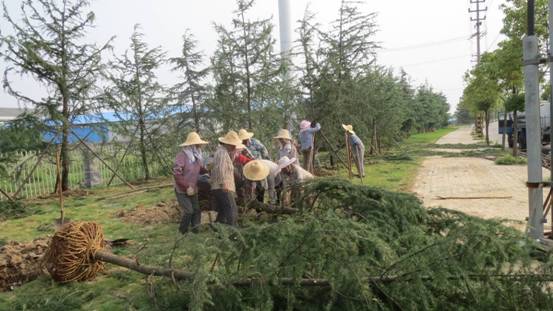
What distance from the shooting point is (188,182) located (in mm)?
7098

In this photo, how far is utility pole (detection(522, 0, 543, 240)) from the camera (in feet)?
18.7

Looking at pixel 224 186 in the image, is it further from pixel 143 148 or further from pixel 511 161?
pixel 511 161

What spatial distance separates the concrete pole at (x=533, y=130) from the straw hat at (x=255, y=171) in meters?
3.59

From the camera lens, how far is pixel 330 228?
3.64 metres

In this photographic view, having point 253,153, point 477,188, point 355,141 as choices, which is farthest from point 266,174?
point 355,141

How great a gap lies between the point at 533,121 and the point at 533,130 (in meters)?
0.11

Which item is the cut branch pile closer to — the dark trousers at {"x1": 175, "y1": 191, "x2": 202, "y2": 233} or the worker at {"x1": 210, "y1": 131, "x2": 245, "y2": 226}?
the worker at {"x1": 210, "y1": 131, "x2": 245, "y2": 226}

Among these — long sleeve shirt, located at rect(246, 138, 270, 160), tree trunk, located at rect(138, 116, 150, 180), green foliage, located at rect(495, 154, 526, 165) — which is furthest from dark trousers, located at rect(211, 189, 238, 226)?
green foliage, located at rect(495, 154, 526, 165)

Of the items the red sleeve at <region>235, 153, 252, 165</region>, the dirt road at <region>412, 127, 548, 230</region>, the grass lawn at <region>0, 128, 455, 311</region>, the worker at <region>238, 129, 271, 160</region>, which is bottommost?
the dirt road at <region>412, 127, 548, 230</region>

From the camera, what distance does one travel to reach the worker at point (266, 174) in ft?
23.8

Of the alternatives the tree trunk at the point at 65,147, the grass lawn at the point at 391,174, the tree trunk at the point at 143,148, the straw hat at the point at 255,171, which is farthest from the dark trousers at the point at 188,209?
the tree trunk at the point at 143,148

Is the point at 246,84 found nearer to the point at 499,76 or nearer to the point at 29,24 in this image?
the point at 29,24

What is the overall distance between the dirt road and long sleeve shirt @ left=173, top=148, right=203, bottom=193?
136 inches

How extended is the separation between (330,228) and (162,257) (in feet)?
5.60
